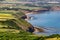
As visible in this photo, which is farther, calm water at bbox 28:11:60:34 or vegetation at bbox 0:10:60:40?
calm water at bbox 28:11:60:34

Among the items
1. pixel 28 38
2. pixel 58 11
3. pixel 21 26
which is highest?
pixel 28 38

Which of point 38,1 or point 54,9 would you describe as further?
point 38,1

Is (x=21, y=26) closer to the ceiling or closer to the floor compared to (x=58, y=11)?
closer to the ceiling

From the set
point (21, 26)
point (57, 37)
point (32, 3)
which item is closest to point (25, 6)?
point (32, 3)

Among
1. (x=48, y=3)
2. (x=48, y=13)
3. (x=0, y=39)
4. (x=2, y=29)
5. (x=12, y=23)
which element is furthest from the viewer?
(x=48, y=3)

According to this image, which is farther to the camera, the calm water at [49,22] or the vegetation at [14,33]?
the calm water at [49,22]

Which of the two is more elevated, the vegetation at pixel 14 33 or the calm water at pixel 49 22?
the vegetation at pixel 14 33

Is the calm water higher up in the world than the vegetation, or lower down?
lower down

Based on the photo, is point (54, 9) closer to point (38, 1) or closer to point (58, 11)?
point (58, 11)

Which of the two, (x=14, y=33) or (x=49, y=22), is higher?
(x=14, y=33)

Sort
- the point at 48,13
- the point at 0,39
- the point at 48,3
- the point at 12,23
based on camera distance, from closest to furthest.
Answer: the point at 0,39, the point at 12,23, the point at 48,13, the point at 48,3

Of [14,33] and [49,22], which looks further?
[49,22]
